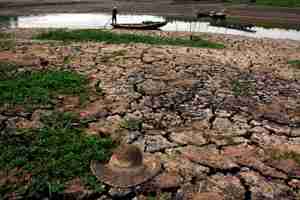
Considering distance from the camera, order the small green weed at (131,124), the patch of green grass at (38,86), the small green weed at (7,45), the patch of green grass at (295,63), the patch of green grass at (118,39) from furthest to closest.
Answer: the patch of green grass at (118,39), the small green weed at (7,45), the patch of green grass at (295,63), the patch of green grass at (38,86), the small green weed at (131,124)

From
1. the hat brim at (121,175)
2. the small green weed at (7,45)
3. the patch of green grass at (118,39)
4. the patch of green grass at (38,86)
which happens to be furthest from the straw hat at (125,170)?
the patch of green grass at (118,39)

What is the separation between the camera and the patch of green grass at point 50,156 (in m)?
2.90

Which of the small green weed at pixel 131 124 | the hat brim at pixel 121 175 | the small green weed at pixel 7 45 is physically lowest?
the hat brim at pixel 121 175

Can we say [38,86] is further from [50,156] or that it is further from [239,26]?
[239,26]

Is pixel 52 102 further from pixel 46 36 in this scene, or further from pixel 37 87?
pixel 46 36

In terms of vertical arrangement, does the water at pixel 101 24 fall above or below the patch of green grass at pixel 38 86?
above

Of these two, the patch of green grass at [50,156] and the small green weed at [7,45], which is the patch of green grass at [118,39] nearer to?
the small green weed at [7,45]

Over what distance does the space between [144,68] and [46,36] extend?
570cm

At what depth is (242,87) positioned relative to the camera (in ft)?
18.8

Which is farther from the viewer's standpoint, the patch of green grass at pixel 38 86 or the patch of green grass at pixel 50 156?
the patch of green grass at pixel 38 86

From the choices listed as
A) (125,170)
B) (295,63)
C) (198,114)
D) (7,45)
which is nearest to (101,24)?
(7,45)

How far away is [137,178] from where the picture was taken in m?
3.03

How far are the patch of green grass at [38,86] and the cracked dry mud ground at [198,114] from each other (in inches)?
13.1

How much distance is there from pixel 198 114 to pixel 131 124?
1139 millimetres
